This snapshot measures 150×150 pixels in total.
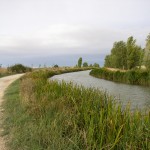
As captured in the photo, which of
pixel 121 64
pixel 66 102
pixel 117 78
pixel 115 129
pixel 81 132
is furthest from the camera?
pixel 121 64

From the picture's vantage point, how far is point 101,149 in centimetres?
478

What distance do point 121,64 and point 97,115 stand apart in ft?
167

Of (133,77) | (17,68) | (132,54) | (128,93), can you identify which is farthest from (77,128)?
(132,54)

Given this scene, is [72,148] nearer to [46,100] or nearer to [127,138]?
[127,138]

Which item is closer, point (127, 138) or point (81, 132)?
point (127, 138)

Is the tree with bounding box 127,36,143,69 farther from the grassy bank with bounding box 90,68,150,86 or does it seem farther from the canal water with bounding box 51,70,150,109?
the canal water with bounding box 51,70,150,109

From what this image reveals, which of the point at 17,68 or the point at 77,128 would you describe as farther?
the point at 17,68

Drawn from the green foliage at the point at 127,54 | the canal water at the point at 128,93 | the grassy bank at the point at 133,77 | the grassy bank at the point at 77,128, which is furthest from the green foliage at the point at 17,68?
the grassy bank at the point at 77,128

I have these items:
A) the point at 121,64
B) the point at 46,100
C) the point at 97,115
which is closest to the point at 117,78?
the point at 121,64

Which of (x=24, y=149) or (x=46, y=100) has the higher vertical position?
(x=46, y=100)

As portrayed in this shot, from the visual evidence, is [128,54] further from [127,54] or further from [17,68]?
[17,68]

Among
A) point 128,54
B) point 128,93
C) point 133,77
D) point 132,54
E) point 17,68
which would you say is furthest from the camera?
point 128,54

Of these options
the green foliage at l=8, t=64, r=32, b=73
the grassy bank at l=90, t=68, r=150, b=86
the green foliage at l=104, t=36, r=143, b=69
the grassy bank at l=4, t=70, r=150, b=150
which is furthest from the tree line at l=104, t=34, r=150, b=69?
the grassy bank at l=4, t=70, r=150, b=150

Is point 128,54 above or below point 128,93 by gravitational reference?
above
